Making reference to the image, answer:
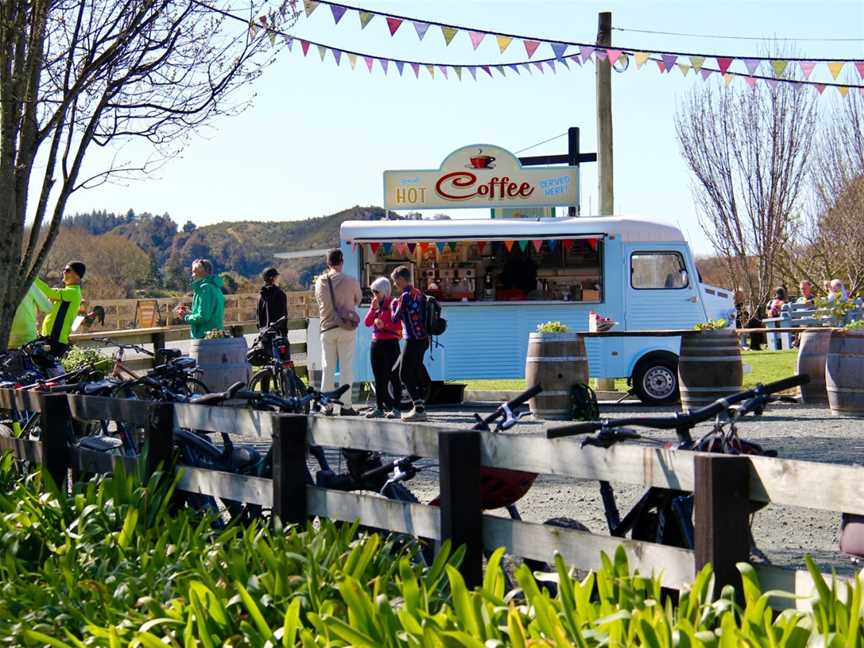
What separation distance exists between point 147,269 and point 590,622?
4793 inches

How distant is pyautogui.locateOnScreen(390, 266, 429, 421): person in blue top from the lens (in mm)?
15477

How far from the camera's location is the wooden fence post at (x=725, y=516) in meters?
3.85

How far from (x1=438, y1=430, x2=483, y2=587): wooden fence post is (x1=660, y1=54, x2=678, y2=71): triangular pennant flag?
13.6 m

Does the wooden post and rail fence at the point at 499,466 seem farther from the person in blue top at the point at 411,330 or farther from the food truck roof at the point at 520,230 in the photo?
the food truck roof at the point at 520,230

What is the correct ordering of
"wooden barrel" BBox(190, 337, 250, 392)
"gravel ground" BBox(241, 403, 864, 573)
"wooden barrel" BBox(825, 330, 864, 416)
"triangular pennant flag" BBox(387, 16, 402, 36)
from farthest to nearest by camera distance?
1. "triangular pennant flag" BBox(387, 16, 402, 36)
2. "wooden barrel" BBox(190, 337, 250, 392)
3. "wooden barrel" BBox(825, 330, 864, 416)
4. "gravel ground" BBox(241, 403, 864, 573)

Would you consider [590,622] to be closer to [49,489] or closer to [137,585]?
[137,585]

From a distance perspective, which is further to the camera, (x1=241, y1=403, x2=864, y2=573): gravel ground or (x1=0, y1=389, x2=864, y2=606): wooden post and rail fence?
(x1=241, y1=403, x2=864, y2=573): gravel ground

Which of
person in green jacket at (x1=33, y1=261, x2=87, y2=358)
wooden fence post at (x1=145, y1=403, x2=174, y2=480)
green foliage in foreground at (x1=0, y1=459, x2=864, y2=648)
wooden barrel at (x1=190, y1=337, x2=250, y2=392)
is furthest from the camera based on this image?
wooden barrel at (x1=190, y1=337, x2=250, y2=392)

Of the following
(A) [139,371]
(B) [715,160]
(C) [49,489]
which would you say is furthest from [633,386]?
(B) [715,160]

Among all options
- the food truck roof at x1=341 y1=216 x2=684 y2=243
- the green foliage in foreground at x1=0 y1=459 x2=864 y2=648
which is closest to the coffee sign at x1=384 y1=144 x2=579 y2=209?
the food truck roof at x1=341 y1=216 x2=684 y2=243

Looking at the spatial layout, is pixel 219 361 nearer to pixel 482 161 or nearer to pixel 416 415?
pixel 416 415

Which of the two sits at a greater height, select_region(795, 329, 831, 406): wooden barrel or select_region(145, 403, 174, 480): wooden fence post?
select_region(145, 403, 174, 480): wooden fence post

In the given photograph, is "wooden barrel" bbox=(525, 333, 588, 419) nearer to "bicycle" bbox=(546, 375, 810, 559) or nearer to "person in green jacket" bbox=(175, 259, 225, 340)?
"person in green jacket" bbox=(175, 259, 225, 340)

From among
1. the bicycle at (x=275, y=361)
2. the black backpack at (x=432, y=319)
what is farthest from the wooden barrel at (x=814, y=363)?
the bicycle at (x=275, y=361)
